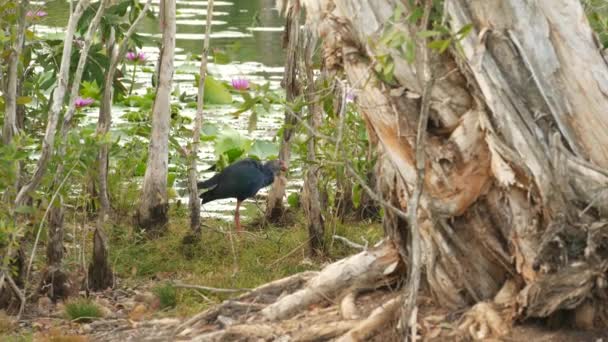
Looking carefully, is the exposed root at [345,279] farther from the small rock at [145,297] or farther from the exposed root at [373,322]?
the small rock at [145,297]

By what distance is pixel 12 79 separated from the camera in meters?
5.87

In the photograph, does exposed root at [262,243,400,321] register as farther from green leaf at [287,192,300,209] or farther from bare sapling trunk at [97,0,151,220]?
green leaf at [287,192,300,209]

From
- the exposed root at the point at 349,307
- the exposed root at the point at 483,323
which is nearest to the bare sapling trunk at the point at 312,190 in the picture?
the exposed root at the point at 349,307

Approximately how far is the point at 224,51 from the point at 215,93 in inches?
25.8

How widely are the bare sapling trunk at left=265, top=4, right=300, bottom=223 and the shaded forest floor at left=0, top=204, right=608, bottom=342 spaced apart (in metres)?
0.16

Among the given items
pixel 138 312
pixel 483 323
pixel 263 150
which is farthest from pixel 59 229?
pixel 263 150

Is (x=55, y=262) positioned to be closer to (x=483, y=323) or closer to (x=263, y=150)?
(x=483, y=323)

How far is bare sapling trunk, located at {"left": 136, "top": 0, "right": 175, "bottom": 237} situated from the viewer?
748cm

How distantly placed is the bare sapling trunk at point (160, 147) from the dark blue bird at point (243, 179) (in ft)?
1.51

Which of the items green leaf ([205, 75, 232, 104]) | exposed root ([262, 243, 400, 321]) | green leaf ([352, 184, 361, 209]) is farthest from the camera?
green leaf ([205, 75, 232, 104])

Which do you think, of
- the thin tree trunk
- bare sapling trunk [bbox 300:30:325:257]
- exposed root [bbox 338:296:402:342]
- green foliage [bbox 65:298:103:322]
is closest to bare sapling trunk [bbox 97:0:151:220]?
the thin tree trunk

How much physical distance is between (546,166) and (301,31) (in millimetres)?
3703

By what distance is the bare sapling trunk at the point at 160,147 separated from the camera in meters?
7.48

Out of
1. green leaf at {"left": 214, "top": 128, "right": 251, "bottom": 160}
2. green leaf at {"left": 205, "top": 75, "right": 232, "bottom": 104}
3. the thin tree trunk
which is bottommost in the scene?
green leaf at {"left": 214, "top": 128, "right": 251, "bottom": 160}
